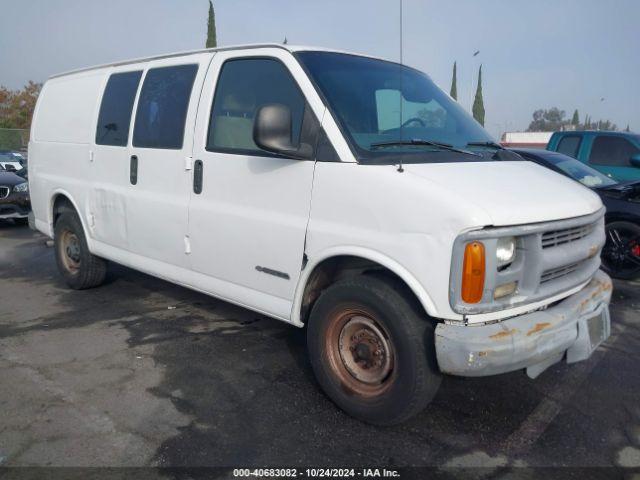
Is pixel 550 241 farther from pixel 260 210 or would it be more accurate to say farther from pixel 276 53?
pixel 276 53

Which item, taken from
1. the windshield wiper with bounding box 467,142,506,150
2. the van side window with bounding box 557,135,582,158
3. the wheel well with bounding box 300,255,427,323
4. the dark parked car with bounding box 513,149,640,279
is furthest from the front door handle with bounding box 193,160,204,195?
the van side window with bounding box 557,135,582,158

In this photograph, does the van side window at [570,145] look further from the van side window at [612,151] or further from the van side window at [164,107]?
the van side window at [164,107]

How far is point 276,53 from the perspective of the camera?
11.7 feet

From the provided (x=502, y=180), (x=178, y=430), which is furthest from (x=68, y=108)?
(x=502, y=180)

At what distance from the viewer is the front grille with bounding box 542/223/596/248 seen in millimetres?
2928

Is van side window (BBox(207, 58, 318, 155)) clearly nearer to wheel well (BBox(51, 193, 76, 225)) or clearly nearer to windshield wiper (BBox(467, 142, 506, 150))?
windshield wiper (BBox(467, 142, 506, 150))

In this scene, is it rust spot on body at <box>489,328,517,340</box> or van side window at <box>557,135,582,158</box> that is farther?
van side window at <box>557,135,582,158</box>

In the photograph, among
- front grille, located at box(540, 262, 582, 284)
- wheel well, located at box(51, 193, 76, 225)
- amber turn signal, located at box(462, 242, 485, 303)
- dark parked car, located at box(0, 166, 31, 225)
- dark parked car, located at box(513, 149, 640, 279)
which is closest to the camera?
amber turn signal, located at box(462, 242, 485, 303)

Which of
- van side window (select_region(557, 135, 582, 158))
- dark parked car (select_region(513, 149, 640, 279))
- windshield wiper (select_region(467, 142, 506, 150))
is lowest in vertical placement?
dark parked car (select_region(513, 149, 640, 279))

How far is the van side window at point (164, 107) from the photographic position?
4.13 m

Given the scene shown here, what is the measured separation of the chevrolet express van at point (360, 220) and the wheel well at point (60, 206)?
1327 mm

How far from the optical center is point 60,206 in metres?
5.86

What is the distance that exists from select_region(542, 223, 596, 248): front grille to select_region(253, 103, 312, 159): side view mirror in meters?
1.53

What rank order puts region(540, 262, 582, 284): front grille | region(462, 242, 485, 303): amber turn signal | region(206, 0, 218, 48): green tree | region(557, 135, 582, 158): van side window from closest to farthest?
region(462, 242, 485, 303): amber turn signal
region(540, 262, 582, 284): front grille
region(557, 135, 582, 158): van side window
region(206, 0, 218, 48): green tree
